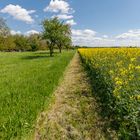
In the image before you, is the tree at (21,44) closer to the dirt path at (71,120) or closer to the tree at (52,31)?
the tree at (52,31)

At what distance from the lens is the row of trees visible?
42.8m

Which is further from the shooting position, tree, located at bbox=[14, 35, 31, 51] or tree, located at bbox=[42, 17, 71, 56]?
tree, located at bbox=[14, 35, 31, 51]

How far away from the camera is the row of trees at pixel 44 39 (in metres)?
42.8

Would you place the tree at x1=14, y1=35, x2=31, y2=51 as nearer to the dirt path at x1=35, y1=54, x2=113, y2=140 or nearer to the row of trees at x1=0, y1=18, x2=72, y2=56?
the row of trees at x1=0, y1=18, x2=72, y2=56

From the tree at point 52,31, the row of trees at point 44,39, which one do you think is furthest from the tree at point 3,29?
the tree at point 52,31

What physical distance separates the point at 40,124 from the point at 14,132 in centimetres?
104

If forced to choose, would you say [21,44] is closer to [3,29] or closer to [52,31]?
[3,29]

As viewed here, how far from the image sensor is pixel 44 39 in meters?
43.3

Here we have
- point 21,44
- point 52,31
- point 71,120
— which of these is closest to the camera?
point 71,120

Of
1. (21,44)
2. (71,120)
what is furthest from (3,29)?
(71,120)

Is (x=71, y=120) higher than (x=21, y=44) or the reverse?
higher

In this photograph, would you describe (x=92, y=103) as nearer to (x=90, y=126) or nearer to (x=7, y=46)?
(x=90, y=126)

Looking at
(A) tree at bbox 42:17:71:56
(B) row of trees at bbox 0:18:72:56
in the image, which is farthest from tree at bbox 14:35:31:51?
(A) tree at bbox 42:17:71:56

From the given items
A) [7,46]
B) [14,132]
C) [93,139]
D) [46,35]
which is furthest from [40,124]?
[7,46]
